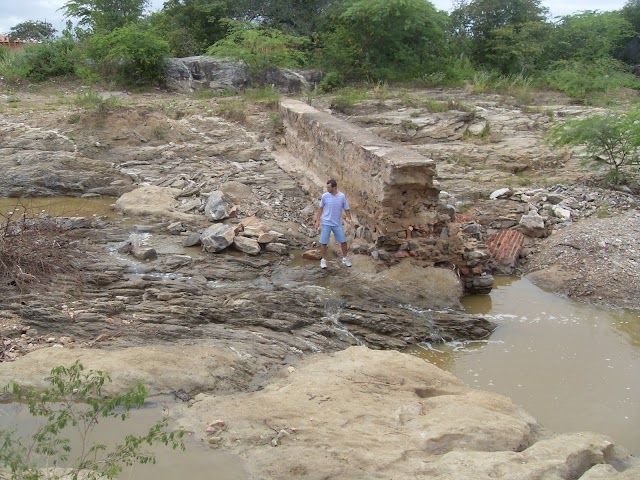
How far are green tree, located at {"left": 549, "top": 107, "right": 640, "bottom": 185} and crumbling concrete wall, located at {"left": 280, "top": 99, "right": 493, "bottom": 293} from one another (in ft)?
13.2

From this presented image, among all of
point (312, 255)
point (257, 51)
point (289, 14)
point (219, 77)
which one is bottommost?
point (312, 255)

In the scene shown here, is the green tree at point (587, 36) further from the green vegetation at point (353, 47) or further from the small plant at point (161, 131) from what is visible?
the small plant at point (161, 131)

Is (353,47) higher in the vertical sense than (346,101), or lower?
higher

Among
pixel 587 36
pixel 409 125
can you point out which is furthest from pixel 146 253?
pixel 587 36

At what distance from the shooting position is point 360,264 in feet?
27.5

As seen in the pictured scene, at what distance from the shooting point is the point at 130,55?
17.9 m

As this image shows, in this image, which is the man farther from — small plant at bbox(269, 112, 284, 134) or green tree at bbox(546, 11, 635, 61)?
green tree at bbox(546, 11, 635, 61)

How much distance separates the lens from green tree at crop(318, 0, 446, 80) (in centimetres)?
1958

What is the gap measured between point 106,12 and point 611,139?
15.9m

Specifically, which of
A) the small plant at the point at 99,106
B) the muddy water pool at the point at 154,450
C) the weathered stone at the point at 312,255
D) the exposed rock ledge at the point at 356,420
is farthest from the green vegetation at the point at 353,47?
the muddy water pool at the point at 154,450

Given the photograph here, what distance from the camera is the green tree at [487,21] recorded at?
72.1 feet

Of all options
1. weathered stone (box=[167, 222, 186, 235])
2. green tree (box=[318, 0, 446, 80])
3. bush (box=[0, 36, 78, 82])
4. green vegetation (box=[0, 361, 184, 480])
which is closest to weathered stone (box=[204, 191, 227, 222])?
weathered stone (box=[167, 222, 186, 235])

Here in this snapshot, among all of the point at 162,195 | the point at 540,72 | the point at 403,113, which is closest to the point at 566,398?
the point at 162,195

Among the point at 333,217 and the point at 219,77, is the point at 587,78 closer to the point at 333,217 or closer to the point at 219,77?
the point at 219,77
